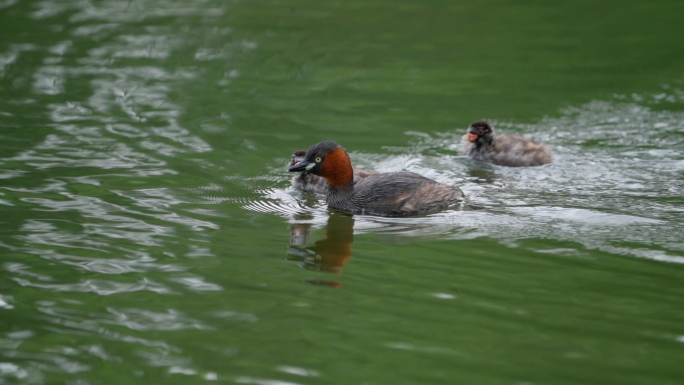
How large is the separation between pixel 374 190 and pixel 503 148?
2.16 metres

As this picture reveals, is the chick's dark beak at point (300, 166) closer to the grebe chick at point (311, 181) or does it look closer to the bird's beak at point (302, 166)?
the bird's beak at point (302, 166)

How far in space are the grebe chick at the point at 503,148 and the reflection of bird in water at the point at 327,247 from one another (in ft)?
7.52

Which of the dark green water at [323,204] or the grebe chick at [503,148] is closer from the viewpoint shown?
the dark green water at [323,204]

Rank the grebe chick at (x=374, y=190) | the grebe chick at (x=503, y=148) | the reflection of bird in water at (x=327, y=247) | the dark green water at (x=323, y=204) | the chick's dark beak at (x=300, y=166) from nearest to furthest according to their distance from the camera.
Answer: the dark green water at (x=323, y=204) → the reflection of bird in water at (x=327, y=247) → the grebe chick at (x=374, y=190) → the chick's dark beak at (x=300, y=166) → the grebe chick at (x=503, y=148)

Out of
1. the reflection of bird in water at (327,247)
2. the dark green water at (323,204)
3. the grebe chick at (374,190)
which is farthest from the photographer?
the grebe chick at (374,190)

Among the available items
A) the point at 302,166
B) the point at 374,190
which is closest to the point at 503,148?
the point at 374,190

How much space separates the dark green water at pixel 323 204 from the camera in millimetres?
5543

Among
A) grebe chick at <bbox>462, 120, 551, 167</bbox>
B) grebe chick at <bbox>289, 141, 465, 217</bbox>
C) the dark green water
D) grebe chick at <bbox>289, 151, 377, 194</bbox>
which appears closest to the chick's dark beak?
grebe chick at <bbox>289, 141, 465, 217</bbox>

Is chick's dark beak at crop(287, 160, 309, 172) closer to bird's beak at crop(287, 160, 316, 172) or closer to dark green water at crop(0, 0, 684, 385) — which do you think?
bird's beak at crop(287, 160, 316, 172)

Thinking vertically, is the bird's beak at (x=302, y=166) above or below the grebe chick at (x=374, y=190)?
above

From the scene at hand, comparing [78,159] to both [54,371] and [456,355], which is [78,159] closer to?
[54,371]

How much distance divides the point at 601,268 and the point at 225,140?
5046 mm

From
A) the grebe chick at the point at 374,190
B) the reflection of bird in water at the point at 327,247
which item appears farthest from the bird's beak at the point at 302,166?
the reflection of bird in water at the point at 327,247

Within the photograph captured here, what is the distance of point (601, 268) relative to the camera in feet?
22.4
